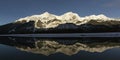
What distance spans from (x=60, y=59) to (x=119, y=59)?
25.5ft

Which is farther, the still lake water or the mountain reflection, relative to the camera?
the mountain reflection

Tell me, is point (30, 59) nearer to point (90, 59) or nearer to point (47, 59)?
point (47, 59)

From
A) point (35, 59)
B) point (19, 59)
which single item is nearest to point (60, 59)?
point (35, 59)

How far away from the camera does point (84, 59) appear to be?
34.8 metres

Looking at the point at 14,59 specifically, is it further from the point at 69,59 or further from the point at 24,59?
the point at 69,59

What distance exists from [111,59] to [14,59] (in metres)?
13.0

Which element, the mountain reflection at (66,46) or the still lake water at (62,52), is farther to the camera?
the mountain reflection at (66,46)

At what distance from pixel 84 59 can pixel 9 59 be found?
10.2 meters

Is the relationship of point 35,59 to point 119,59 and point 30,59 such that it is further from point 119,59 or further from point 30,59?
Result: point 119,59

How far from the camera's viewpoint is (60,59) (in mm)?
35000

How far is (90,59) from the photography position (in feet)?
113

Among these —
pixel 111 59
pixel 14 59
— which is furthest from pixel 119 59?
pixel 14 59

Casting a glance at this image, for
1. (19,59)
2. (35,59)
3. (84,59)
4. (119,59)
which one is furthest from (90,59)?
(19,59)

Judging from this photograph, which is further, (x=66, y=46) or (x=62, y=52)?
(x=66, y=46)
